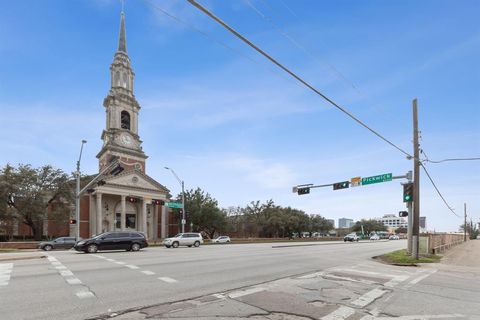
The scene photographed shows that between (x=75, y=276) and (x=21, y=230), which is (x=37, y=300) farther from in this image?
(x=21, y=230)

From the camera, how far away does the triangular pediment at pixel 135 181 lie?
66875 mm

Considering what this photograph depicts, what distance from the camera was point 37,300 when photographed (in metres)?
8.26

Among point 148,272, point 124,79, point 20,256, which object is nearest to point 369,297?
point 148,272

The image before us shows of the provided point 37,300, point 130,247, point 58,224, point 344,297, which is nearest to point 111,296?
point 37,300

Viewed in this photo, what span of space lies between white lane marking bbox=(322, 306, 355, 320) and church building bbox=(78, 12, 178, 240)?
61744 mm

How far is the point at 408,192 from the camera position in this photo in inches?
921

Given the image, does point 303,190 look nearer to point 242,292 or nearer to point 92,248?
point 92,248

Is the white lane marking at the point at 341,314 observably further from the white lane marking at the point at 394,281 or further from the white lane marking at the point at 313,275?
the white lane marking at the point at 313,275

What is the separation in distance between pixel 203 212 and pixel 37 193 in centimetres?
3039

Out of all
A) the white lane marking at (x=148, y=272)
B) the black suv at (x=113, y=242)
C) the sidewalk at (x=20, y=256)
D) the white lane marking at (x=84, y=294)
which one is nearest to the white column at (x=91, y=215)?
the sidewalk at (x=20, y=256)

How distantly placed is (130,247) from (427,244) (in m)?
20.8

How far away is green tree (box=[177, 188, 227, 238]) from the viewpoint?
73.4 metres

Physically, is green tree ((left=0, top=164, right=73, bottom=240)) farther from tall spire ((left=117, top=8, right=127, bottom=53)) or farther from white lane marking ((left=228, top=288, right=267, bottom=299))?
white lane marking ((left=228, top=288, right=267, bottom=299))

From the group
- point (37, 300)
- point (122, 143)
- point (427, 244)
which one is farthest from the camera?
point (122, 143)
